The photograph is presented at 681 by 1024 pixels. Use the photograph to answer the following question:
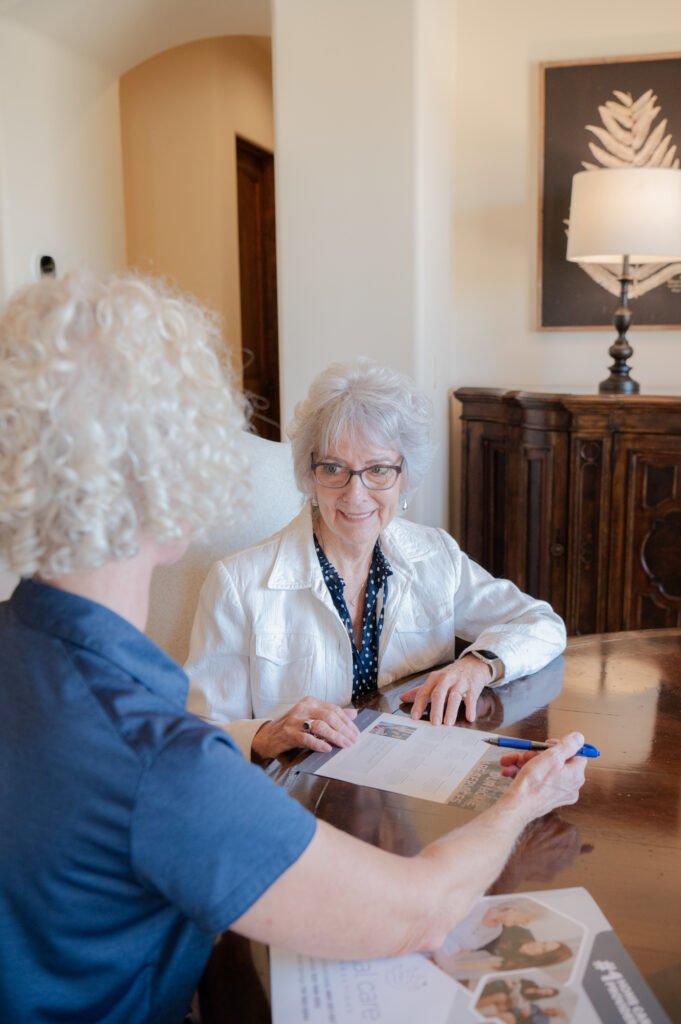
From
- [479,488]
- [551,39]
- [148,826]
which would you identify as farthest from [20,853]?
[551,39]

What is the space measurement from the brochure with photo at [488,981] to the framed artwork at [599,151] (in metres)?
2.88

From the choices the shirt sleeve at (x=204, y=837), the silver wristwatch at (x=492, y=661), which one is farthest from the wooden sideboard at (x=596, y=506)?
the shirt sleeve at (x=204, y=837)

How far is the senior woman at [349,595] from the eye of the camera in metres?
1.71

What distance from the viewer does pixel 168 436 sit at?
0.81 metres

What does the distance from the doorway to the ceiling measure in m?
1.43

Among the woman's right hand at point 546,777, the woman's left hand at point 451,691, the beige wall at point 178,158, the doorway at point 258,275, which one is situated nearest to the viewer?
Result: the woman's right hand at point 546,777

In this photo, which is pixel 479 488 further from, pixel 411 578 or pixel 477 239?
pixel 411 578

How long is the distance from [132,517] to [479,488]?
278cm

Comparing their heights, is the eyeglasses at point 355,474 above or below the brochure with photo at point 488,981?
above

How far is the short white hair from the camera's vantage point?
1.76 metres

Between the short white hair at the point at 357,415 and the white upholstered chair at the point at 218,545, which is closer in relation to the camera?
the short white hair at the point at 357,415

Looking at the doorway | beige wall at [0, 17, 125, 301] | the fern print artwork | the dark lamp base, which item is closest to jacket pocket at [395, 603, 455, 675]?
the dark lamp base

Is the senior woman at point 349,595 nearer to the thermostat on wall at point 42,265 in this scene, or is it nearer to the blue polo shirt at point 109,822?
the blue polo shirt at point 109,822

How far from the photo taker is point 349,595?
1.83m
